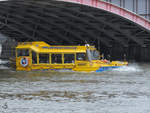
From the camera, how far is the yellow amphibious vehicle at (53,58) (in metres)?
43.9

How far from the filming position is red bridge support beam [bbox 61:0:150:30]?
167ft

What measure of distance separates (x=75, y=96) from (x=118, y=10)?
29.7m

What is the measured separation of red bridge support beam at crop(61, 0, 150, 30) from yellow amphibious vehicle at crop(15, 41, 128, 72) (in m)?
7.25

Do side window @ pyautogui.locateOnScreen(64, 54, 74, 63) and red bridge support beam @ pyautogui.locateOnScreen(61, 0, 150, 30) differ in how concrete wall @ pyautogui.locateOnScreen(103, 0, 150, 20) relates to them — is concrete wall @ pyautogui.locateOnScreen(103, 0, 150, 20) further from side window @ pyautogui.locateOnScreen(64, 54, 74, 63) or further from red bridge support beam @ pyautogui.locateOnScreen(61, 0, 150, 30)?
side window @ pyautogui.locateOnScreen(64, 54, 74, 63)

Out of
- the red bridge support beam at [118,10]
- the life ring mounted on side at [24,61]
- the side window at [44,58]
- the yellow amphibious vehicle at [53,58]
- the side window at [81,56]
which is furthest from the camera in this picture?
the red bridge support beam at [118,10]

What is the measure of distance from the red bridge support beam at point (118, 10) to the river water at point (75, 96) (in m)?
18.2

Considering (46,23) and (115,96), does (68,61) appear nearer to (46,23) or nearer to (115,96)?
(115,96)

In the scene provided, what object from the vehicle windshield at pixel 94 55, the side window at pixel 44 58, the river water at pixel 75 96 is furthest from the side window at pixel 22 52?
the river water at pixel 75 96

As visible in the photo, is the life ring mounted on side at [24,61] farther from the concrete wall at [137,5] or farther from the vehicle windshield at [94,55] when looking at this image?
the concrete wall at [137,5]

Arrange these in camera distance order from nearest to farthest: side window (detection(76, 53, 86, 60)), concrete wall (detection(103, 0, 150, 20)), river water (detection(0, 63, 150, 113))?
1. river water (detection(0, 63, 150, 113))
2. side window (detection(76, 53, 86, 60))
3. concrete wall (detection(103, 0, 150, 20))

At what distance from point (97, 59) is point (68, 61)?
3201 millimetres

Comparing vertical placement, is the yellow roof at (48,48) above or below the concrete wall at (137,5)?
below

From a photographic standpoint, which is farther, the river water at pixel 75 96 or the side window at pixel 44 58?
the side window at pixel 44 58

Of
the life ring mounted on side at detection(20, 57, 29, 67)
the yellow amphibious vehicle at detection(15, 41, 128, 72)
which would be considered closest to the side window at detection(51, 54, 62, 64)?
the yellow amphibious vehicle at detection(15, 41, 128, 72)
